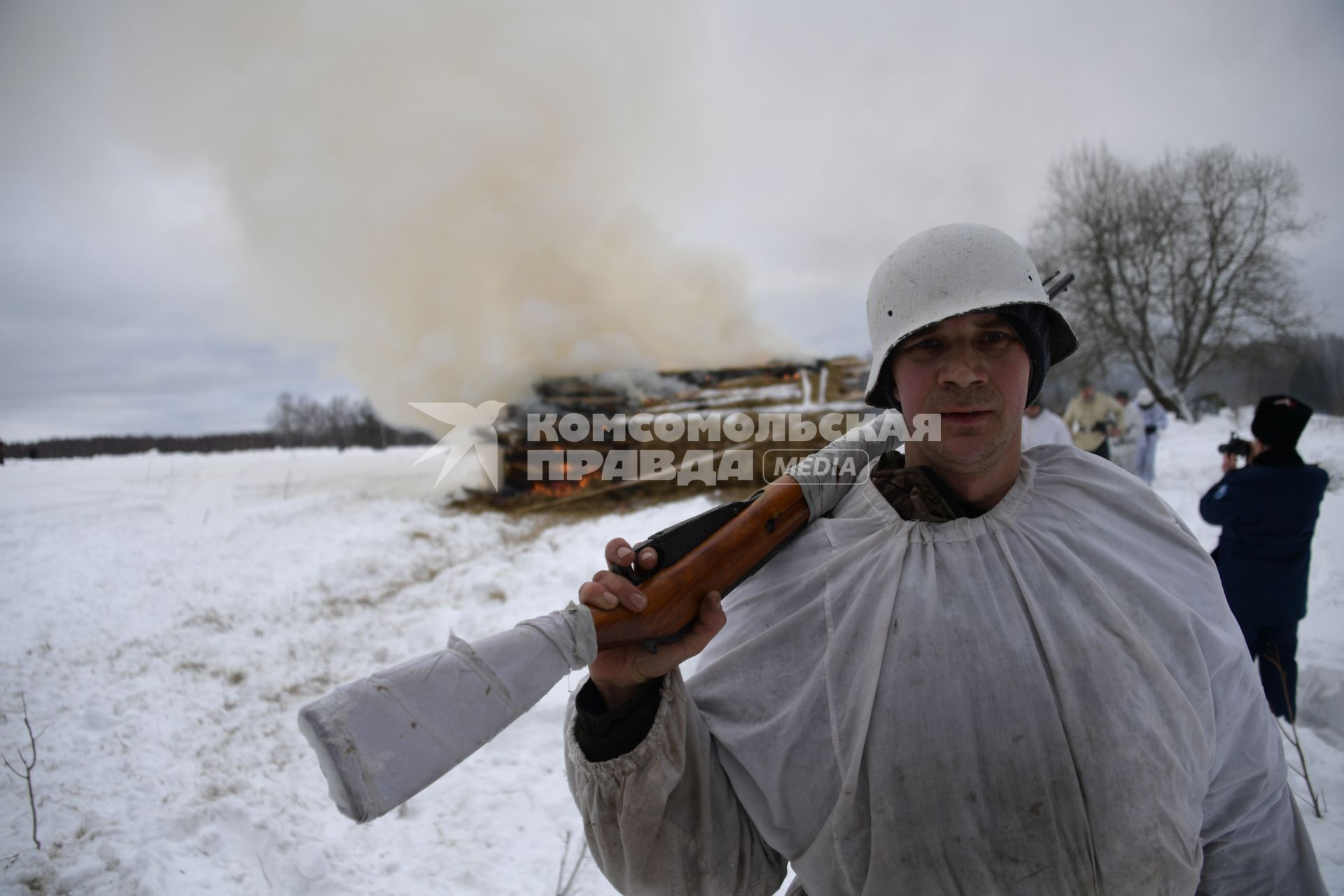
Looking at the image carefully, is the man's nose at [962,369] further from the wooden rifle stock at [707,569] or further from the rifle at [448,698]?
the rifle at [448,698]

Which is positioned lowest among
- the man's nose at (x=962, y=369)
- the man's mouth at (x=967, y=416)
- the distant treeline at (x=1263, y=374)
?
the man's mouth at (x=967, y=416)

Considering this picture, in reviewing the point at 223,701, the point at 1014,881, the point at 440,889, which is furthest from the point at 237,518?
the point at 1014,881

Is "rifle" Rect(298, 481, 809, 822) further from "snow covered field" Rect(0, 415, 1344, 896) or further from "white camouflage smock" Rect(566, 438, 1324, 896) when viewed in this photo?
"snow covered field" Rect(0, 415, 1344, 896)

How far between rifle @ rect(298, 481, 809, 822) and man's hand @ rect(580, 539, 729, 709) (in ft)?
0.10

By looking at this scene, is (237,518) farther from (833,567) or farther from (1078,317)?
(1078,317)

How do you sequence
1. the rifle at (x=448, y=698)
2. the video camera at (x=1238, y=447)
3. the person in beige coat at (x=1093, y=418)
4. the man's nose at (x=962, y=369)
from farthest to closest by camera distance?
the person in beige coat at (x=1093, y=418) → the video camera at (x=1238, y=447) → the man's nose at (x=962, y=369) → the rifle at (x=448, y=698)

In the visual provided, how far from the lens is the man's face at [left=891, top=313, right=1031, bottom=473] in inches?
52.9

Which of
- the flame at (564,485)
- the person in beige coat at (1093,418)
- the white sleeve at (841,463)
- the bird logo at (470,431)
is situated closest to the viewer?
the white sleeve at (841,463)

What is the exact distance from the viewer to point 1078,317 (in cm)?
2102

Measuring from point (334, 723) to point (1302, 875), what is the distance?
2083 millimetres

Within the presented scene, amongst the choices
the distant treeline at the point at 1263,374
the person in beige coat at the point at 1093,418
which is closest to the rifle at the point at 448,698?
the person in beige coat at the point at 1093,418

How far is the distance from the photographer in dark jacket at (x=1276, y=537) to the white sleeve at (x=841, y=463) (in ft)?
10.1

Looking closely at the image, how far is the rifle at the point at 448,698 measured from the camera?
77 cm

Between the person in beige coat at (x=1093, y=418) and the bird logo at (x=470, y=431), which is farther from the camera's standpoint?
the bird logo at (x=470, y=431)
